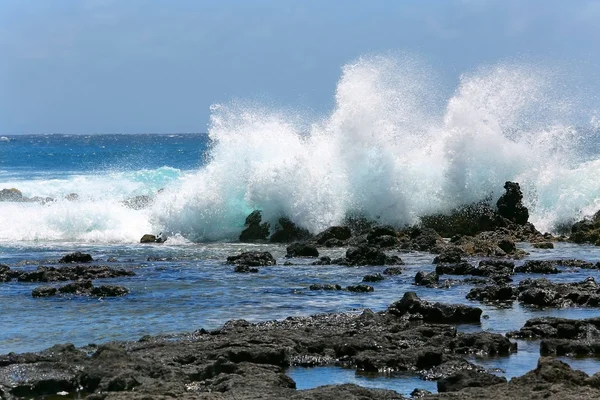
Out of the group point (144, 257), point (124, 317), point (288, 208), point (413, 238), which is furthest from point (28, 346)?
point (288, 208)

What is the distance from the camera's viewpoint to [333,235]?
87.5 ft

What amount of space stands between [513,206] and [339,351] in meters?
16.8

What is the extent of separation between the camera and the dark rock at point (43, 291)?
17.7 metres

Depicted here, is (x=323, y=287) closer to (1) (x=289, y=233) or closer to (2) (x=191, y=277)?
(2) (x=191, y=277)

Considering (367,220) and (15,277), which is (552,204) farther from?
(15,277)

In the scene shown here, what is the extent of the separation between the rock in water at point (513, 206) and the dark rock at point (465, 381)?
60.2 feet

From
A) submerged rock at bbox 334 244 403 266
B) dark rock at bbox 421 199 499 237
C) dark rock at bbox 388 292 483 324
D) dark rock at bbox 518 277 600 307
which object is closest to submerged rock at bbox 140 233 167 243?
dark rock at bbox 421 199 499 237

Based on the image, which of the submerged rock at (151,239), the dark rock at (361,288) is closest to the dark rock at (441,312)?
the dark rock at (361,288)

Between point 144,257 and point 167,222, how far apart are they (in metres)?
6.82

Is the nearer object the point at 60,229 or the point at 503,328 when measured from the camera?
the point at 503,328

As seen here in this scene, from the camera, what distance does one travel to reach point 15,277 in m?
A: 20.0

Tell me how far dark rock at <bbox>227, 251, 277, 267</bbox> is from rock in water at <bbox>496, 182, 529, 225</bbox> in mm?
8231

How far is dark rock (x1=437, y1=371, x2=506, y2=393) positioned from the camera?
9.51 meters

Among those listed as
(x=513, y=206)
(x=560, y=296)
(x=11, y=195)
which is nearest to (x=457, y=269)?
(x=560, y=296)
